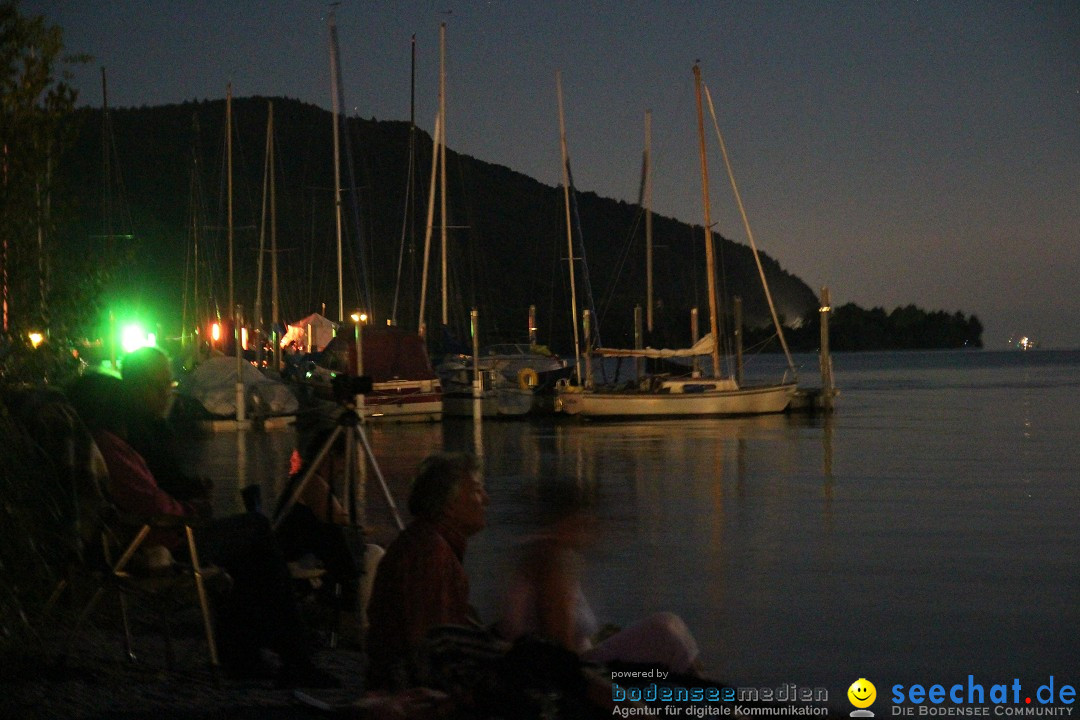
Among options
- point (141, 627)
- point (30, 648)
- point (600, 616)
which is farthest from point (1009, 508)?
point (30, 648)

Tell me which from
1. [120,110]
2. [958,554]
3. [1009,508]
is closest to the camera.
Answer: [958,554]

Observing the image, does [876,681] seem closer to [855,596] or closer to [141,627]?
[855,596]

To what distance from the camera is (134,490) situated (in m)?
6.33

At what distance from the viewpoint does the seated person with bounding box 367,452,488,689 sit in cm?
449

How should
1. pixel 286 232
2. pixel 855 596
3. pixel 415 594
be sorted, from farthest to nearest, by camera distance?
pixel 286 232 < pixel 855 596 < pixel 415 594

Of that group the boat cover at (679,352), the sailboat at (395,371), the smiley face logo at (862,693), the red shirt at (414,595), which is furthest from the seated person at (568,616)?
the boat cover at (679,352)

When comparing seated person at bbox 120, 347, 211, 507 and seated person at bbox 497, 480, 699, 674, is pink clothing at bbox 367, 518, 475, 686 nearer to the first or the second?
seated person at bbox 497, 480, 699, 674

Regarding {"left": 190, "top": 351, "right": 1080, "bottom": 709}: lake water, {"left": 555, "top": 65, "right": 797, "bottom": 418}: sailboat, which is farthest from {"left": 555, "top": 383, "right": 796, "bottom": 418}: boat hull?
{"left": 190, "top": 351, "right": 1080, "bottom": 709}: lake water

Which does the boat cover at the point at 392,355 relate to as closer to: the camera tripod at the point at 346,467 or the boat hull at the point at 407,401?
the boat hull at the point at 407,401

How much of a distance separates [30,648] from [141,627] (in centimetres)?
141

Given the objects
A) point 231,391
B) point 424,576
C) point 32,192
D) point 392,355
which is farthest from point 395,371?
Result: point 424,576

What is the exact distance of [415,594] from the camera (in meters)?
4.51

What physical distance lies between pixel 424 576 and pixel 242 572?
6.28ft

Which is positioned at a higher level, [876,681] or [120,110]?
[120,110]
